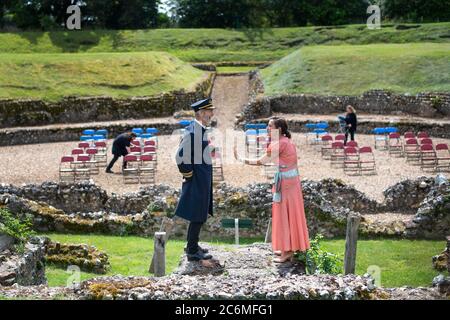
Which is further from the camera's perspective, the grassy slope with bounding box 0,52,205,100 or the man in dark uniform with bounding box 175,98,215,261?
the grassy slope with bounding box 0,52,205,100

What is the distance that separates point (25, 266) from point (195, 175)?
9.95ft

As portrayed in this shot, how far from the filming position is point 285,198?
10.9 meters

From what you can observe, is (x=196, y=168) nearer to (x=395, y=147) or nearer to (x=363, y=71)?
(x=395, y=147)

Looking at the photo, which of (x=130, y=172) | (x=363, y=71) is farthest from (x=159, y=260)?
(x=363, y=71)

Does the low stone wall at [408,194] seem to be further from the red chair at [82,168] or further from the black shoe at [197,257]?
the red chair at [82,168]

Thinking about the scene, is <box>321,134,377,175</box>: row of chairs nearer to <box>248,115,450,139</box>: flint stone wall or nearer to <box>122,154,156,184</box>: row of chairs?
<box>248,115,450,139</box>: flint stone wall

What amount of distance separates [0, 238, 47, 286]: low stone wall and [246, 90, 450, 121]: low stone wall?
24403 mm

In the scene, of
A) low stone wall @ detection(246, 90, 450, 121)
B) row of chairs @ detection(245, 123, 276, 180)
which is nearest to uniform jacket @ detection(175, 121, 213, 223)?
row of chairs @ detection(245, 123, 276, 180)

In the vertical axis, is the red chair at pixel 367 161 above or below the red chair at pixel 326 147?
below

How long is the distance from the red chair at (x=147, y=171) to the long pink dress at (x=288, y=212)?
478 inches

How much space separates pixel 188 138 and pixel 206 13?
6190 cm

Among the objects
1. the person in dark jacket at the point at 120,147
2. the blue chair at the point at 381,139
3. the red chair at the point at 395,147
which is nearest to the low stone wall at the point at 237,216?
the person in dark jacket at the point at 120,147

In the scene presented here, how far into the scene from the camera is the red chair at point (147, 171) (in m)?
22.9

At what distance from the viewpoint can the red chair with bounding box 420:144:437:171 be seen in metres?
23.8
